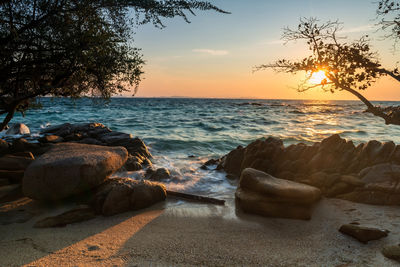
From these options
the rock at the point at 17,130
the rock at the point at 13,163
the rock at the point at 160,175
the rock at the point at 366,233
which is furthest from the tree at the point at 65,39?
the rock at the point at 17,130

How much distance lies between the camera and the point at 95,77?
7867 millimetres

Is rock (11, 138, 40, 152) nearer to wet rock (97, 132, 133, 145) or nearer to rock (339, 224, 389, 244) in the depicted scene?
wet rock (97, 132, 133, 145)

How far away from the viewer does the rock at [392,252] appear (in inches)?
134

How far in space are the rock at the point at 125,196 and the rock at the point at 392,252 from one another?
434 cm

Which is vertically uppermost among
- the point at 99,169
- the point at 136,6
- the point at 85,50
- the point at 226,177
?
the point at 136,6

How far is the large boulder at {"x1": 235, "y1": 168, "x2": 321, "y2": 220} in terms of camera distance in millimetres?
5133

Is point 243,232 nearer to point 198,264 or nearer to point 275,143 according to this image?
point 198,264

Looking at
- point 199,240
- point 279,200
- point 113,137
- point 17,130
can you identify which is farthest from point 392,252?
point 17,130

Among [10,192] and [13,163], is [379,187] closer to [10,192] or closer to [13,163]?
[10,192]

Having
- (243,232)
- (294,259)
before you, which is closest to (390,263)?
(294,259)

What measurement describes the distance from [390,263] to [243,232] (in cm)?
211

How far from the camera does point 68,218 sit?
4695 mm

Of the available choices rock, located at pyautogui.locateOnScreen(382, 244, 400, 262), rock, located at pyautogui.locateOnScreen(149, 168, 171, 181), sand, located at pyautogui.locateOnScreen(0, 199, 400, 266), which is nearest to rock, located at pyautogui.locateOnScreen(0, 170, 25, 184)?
sand, located at pyautogui.locateOnScreen(0, 199, 400, 266)

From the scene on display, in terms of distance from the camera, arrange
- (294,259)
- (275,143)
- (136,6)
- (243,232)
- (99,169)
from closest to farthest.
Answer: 1. (294,259)
2. (243,232)
3. (99,169)
4. (136,6)
5. (275,143)
